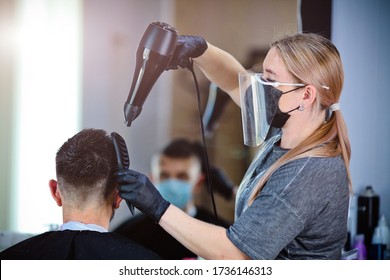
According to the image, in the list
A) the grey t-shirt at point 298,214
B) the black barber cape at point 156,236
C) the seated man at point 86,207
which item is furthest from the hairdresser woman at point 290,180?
the black barber cape at point 156,236

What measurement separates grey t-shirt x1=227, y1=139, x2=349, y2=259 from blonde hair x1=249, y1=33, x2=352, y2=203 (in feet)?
0.13

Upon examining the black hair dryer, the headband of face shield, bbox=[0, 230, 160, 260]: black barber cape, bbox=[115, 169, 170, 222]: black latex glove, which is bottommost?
bbox=[0, 230, 160, 260]: black barber cape

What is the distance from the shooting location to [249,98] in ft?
8.41

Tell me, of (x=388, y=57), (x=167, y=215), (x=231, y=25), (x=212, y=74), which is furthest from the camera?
(x=231, y=25)

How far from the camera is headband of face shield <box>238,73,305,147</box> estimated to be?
97.0 inches

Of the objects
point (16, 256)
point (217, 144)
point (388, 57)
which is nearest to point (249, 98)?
point (388, 57)

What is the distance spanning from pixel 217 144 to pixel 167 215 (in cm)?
185

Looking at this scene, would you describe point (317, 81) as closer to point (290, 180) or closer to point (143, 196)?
point (290, 180)

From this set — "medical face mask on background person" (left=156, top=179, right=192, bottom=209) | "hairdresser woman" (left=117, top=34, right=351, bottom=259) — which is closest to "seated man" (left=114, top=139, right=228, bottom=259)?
"medical face mask on background person" (left=156, top=179, right=192, bottom=209)

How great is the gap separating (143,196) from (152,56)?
611 mm

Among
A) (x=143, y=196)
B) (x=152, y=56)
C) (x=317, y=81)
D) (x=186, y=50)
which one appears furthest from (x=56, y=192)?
(x=317, y=81)

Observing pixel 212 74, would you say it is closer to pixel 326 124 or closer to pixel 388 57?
pixel 326 124

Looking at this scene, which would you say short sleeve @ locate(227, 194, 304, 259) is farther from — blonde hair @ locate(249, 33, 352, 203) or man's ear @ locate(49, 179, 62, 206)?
man's ear @ locate(49, 179, 62, 206)

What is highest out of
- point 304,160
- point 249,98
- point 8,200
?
point 249,98
